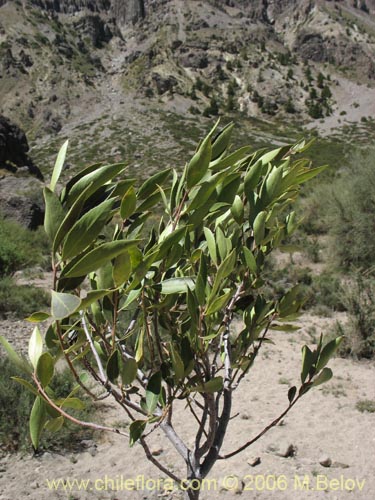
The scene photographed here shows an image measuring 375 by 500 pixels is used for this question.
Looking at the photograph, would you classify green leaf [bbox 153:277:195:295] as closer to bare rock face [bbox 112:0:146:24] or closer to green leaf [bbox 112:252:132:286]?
green leaf [bbox 112:252:132:286]

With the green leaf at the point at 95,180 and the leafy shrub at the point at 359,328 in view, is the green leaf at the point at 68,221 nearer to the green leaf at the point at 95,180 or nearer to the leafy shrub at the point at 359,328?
the green leaf at the point at 95,180

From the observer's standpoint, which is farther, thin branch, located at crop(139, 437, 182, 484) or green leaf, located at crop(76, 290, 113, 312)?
thin branch, located at crop(139, 437, 182, 484)

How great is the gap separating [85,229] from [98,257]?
0.16 ft

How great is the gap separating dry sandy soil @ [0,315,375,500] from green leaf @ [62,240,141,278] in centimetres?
215

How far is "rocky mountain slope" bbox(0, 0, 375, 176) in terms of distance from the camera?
45.8m

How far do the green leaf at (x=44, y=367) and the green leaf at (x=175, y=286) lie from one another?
9.3 inches

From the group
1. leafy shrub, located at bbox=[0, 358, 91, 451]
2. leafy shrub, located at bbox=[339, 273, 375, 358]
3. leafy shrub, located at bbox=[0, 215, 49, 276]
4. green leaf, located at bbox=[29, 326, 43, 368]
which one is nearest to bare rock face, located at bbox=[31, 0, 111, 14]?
leafy shrub, located at bbox=[0, 215, 49, 276]

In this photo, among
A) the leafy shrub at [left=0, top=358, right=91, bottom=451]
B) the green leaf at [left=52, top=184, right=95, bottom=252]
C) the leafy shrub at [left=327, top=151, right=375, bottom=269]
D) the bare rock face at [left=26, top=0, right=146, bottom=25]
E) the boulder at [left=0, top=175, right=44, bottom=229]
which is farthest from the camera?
the bare rock face at [left=26, top=0, right=146, bottom=25]

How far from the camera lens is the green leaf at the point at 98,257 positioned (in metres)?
0.58

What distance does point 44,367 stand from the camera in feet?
2.44

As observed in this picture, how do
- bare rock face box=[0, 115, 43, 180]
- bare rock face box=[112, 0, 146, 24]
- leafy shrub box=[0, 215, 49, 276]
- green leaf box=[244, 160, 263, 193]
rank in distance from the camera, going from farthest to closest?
bare rock face box=[112, 0, 146, 24], bare rock face box=[0, 115, 43, 180], leafy shrub box=[0, 215, 49, 276], green leaf box=[244, 160, 263, 193]

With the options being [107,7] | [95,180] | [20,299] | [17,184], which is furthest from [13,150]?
[107,7]

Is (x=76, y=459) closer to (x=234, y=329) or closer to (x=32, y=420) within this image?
(x=32, y=420)

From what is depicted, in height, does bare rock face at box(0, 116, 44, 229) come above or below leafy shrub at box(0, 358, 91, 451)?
below
